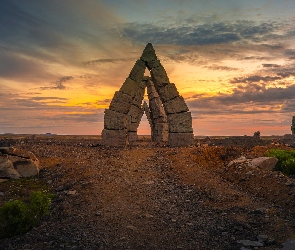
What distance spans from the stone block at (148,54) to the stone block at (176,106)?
9.91 feet

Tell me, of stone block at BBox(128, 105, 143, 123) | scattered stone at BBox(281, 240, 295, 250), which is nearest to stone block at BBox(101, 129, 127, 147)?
scattered stone at BBox(281, 240, 295, 250)

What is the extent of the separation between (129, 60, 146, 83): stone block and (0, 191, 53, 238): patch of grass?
13.5 metres

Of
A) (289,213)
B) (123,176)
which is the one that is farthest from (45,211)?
(289,213)

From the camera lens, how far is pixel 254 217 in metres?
8.12

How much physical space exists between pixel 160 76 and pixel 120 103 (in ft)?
9.61

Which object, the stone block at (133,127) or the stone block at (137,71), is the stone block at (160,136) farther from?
the stone block at (137,71)

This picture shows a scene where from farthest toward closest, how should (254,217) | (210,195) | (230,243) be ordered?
(210,195), (254,217), (230,243)

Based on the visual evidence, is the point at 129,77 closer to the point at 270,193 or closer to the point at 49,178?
the point at 49,178

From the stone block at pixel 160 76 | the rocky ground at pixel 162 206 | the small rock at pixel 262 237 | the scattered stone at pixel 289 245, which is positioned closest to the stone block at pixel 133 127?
the stone block at pixel 160 76

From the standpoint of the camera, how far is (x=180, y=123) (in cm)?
1991

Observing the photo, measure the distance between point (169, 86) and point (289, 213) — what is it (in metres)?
13.1

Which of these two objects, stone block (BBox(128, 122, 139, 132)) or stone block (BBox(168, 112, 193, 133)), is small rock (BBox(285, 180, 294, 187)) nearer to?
stone block (BBox(168, 112, 193, 133))

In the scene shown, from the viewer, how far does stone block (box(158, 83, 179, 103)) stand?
2039 centimetres

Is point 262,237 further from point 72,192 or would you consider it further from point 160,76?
point 160,76
